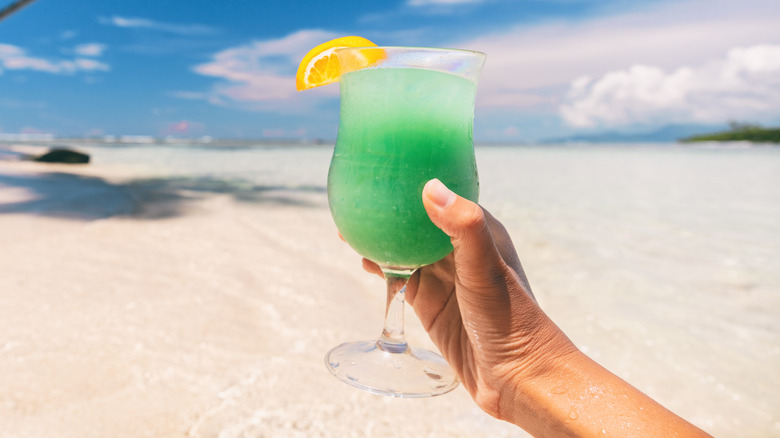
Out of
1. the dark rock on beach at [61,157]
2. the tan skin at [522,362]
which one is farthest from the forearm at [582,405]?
the dark rock on beach at [61,157]

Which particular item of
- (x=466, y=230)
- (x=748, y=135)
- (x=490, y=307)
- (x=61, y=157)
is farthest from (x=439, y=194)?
(x=748, y=135)

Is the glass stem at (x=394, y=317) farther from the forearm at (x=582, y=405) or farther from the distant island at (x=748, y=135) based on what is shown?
the distant island at (x=748, y=135)

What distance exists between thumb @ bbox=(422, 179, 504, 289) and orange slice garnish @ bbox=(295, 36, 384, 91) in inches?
16.5

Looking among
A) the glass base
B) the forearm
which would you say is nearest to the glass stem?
the glass base

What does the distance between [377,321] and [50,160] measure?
9891 mm

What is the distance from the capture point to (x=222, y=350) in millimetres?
2125

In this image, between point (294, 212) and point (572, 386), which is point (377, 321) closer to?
point (572, 386)

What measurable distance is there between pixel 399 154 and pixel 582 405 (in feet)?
2.25

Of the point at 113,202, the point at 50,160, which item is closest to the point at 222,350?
the point at 113,202

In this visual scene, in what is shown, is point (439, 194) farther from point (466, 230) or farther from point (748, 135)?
point (748, 135)

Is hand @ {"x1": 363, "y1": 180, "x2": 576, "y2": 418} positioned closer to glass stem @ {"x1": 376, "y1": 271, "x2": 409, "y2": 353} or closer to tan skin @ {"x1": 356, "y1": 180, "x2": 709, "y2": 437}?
tan skin @ {"x1": 356, "y1": 180, "x2": 709, "y2": 437}

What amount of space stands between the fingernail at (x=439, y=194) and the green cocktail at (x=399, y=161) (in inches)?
2.7

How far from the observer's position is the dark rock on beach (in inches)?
394

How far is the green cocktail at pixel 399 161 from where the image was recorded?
47.9 inches
